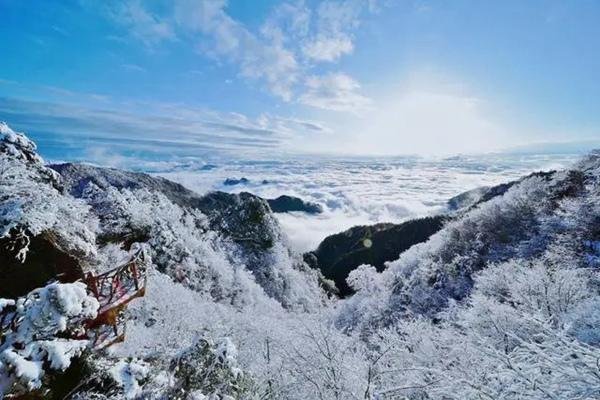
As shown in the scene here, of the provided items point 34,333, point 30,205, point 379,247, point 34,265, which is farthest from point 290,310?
point 34,333

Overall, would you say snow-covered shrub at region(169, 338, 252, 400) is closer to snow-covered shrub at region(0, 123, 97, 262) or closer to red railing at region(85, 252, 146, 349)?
red railing at region(85, 252, 146, 349)

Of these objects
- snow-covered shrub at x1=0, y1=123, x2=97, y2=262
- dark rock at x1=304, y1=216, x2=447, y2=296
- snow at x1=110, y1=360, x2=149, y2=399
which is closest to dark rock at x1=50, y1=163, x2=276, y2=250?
dark rock at x1=304, y1=216, x2=447, y2=296

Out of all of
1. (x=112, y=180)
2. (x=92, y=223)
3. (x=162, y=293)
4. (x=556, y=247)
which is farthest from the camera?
(x=112, y=180)

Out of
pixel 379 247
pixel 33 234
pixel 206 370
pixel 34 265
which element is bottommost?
pixel 379 247

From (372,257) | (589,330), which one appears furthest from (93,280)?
(372,257)

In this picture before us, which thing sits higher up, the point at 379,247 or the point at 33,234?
the point at 33,234

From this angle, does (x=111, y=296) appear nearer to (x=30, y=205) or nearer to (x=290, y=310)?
(x=30, y=205)

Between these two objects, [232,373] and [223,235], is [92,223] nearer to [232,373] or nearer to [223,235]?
[232,373]
